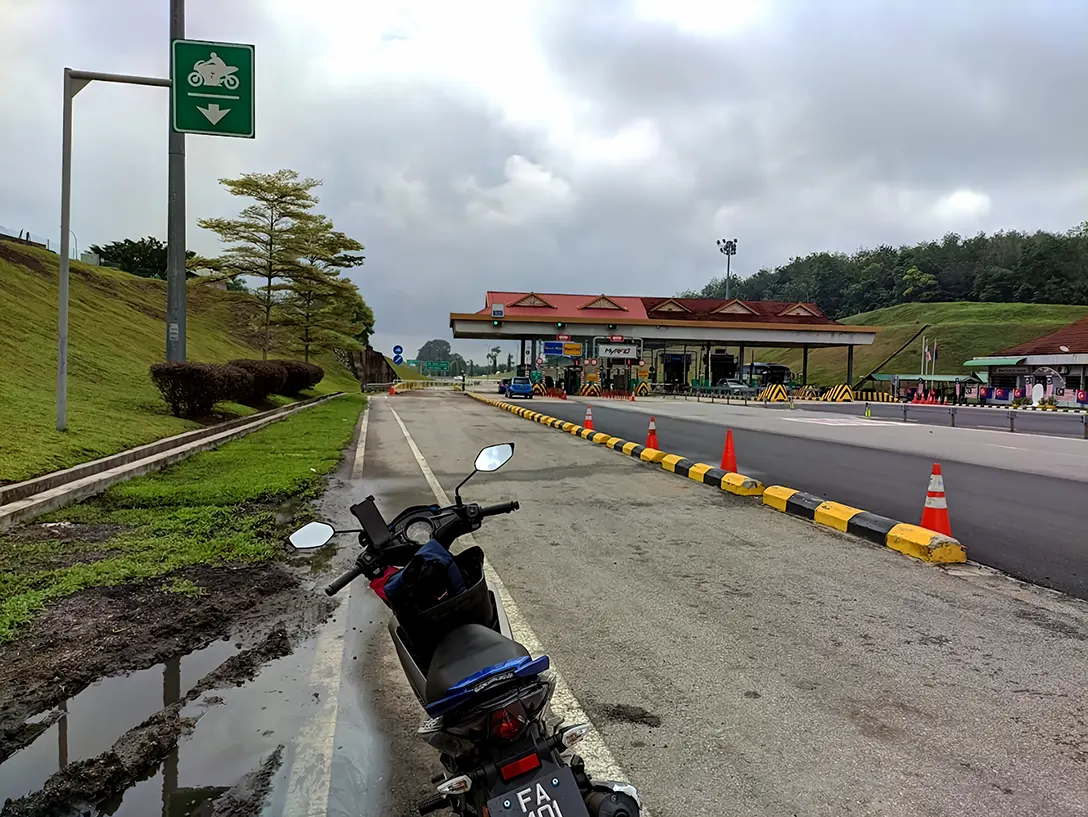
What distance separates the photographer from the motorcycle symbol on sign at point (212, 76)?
11.6 m

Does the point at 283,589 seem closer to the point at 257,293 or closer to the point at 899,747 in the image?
the point at 899,747

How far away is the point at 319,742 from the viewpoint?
3359 mm

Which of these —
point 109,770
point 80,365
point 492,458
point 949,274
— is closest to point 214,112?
point 80,365

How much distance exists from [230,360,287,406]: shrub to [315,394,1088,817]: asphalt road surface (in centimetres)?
1541

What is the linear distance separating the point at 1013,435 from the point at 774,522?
16544 mm

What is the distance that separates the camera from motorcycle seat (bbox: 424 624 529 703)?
2320 mm

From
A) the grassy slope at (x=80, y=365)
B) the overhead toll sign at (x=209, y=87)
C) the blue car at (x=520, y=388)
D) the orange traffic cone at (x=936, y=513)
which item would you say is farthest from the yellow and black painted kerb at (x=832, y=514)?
the blue car at (x=520, y=388)

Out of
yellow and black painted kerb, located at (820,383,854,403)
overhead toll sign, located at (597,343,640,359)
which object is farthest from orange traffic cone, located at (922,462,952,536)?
yellow and black painted kerb, located at (820,383,854,403)

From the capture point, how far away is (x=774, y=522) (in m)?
8.34

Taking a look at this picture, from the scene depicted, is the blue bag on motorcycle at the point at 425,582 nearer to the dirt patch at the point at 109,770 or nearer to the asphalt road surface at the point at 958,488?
the dirt patch at the point at 109,770

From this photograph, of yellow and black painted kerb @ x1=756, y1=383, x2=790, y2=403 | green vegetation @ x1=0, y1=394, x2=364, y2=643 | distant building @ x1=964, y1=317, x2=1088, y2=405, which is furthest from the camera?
yellow and black painted kerb @ x1=756, y1=383, x2=790, y2=403

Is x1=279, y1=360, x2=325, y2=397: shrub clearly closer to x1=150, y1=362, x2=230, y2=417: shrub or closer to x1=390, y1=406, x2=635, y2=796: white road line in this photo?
x1=150, y1=362, x2=230, y2=417: shrub

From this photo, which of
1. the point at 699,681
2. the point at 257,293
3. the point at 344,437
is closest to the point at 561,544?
the point at 699,681

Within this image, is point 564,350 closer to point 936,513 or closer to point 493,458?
point 936,513
